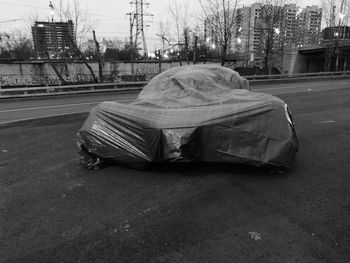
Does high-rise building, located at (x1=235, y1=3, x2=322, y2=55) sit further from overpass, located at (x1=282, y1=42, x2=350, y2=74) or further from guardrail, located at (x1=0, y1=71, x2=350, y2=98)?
guardrail, located at (x1=0, y1=71, x2=350, y2=98)

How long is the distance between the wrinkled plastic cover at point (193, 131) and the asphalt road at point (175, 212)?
0.33 m

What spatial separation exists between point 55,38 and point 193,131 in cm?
2219

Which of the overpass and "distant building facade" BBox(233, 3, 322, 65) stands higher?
"distant building facade" BBox(233, 3, 322, 65)

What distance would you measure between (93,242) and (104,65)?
2622cm

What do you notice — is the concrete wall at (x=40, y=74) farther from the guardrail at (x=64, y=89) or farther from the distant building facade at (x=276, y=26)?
the distant building facade at (x=276, y=26)

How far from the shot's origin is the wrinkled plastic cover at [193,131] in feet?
13.6

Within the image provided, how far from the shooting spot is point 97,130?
469 centimetres

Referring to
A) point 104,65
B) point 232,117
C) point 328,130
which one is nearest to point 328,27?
point 104,65

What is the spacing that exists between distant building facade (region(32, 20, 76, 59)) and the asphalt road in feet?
61.0

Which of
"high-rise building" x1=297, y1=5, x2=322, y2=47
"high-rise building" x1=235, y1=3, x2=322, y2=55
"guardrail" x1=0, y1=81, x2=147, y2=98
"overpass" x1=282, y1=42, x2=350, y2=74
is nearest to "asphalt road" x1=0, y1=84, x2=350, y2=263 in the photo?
"guardrail" x1=0, y1=81, x2=147, y2=98

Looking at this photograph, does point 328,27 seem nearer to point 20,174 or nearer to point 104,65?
point 104,65

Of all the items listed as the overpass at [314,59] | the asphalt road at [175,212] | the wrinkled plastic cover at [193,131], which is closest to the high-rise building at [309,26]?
the overpass at [314,59]

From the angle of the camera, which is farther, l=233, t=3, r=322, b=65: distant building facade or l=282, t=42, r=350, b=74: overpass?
l=282, t=42, r=350, b=74: overpass

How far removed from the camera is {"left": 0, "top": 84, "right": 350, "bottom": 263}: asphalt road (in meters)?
2.71
